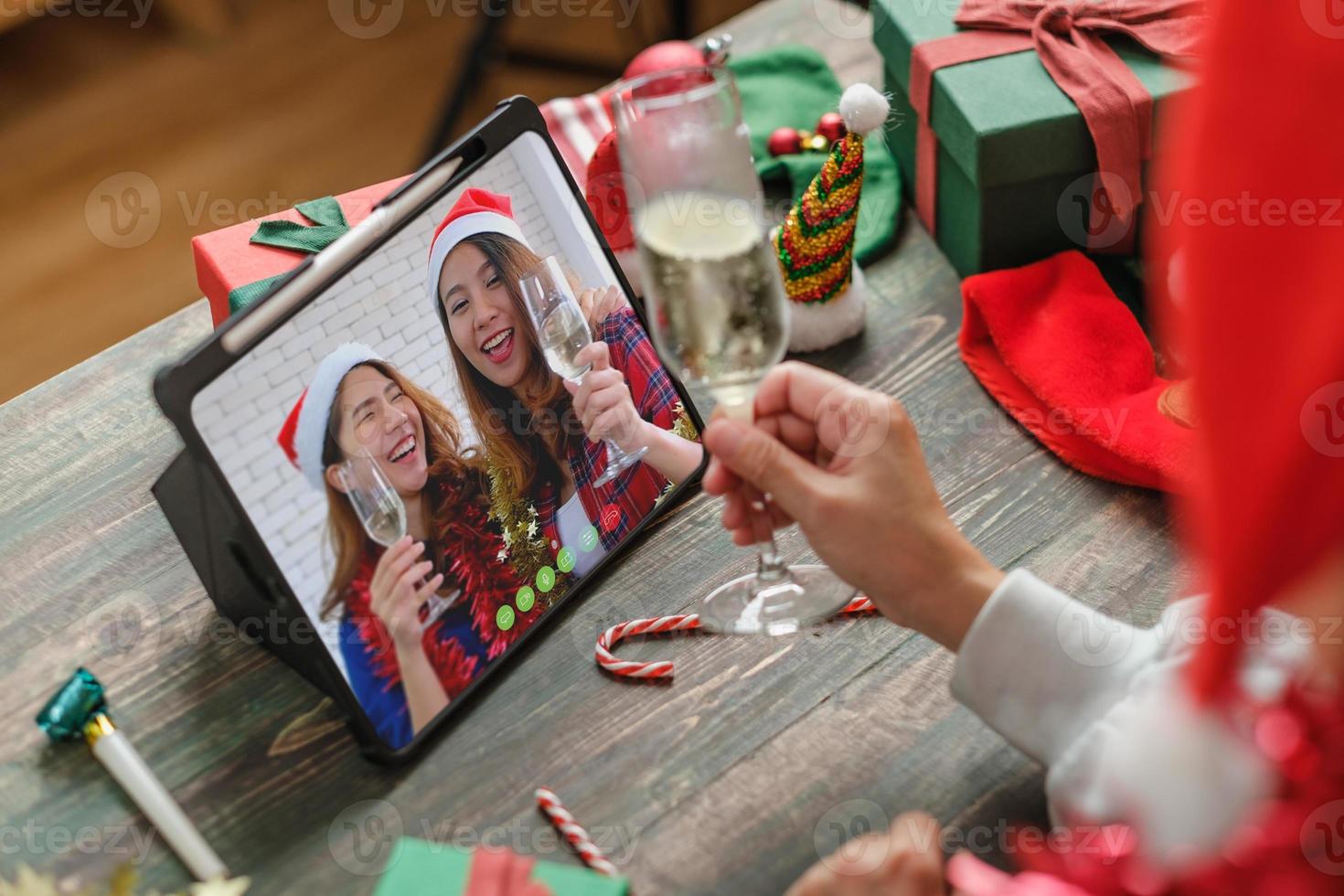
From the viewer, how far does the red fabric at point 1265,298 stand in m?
0.43

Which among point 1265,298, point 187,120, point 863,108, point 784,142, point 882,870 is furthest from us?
point 187,120

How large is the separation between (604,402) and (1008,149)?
1.36 ft

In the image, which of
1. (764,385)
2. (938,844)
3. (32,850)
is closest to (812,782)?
(938,844)

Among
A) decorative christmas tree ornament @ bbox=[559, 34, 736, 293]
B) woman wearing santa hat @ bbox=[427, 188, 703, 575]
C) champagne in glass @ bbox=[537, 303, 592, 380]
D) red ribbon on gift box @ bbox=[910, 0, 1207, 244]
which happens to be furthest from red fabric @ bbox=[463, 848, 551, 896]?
red ribbon on gift box @ bbox=[910, 0, 1207, 244]

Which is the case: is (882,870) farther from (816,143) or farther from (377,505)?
(816,143)

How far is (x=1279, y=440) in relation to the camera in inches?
18.4

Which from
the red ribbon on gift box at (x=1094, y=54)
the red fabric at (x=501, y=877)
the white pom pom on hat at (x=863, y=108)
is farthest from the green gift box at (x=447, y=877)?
the red ribbon on gift box at (x=1094, y=54)

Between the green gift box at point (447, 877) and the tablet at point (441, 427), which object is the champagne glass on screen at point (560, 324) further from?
the green gift box at point (447, 877)

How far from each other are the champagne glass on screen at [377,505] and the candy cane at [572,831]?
0.46 ft

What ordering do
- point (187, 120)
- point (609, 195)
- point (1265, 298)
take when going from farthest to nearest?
point (187, 120) < point (609, 195) < point (1265, 298)

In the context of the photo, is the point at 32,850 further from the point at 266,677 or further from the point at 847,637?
the point at 847,637

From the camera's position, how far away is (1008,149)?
1.03m

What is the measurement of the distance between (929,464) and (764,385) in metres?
0.22

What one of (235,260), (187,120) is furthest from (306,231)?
(187,120)
